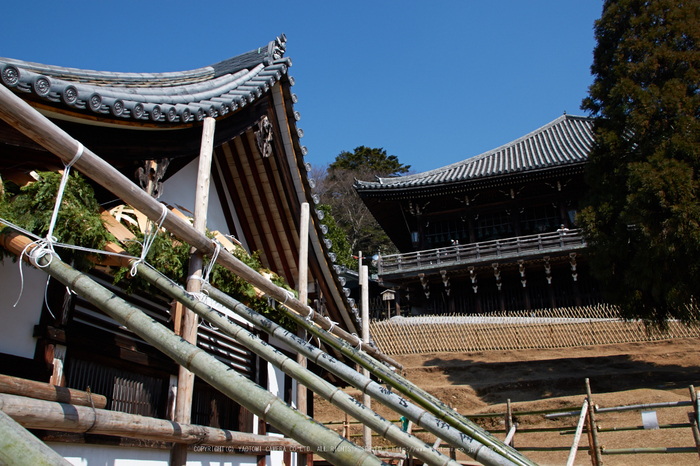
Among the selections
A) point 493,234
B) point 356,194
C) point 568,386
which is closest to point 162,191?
point 568,386

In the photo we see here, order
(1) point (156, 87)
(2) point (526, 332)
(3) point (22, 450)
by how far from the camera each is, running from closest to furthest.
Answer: (3) point (22, 450), (1) point (156, 87), (2) point (526, 332)

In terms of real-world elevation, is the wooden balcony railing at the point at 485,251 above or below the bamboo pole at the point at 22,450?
above

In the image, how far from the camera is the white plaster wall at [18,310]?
3.94 metres

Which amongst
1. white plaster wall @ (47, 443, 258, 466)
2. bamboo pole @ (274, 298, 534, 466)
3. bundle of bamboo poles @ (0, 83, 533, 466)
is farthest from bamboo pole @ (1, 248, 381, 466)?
bamboo pole @ (274, 298, 534, 466)

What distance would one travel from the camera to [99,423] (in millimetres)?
2953

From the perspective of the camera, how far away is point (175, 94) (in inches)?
219

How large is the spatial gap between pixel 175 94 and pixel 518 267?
22.8m

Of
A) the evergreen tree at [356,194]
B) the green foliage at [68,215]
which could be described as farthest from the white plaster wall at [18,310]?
the evergreen tree at [356,194]

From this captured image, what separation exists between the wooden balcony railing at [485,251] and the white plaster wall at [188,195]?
64.8 feet

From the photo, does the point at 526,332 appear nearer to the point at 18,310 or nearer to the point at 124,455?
the point at 124,455

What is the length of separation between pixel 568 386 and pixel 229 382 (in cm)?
1648

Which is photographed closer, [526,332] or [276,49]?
[276,49]

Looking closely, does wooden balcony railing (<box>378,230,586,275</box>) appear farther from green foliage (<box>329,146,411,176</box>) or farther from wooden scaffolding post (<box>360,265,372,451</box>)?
green foliage (<box>329,146,411,176</box>)

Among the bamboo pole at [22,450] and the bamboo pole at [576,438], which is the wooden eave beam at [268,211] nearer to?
the bamboo pole at [576,438]
